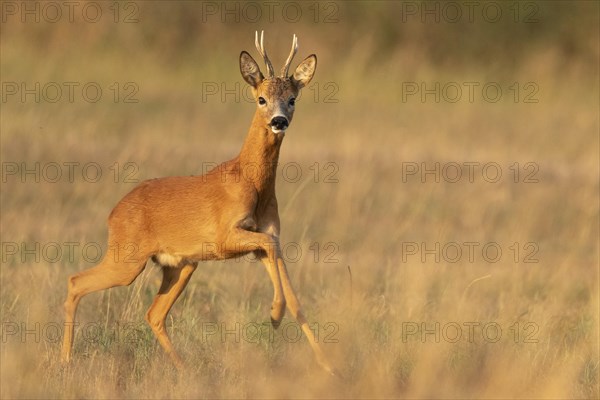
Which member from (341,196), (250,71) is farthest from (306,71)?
(341,196)

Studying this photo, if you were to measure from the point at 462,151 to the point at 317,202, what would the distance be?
4244mm

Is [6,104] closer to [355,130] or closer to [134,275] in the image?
[355,130]

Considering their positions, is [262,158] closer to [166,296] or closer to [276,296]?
[276,296]

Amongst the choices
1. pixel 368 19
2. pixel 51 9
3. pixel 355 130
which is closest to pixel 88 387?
pixel 355 130

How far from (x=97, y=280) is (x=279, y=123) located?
169cm

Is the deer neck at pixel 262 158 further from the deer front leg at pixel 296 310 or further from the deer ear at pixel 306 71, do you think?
the deer front leg at pixel 296 310

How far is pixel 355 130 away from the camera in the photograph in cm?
1930

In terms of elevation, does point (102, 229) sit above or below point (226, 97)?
below

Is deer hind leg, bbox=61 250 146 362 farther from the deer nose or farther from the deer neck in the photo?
the deer nose

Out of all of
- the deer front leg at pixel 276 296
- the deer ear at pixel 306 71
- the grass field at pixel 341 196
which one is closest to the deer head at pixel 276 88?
the deer ear at pixel 306 71

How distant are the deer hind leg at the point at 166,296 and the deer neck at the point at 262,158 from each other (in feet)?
2.96

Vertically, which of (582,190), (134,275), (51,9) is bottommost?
(134,275)

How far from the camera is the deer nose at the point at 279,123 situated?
27.1ft

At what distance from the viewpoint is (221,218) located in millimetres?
8531
